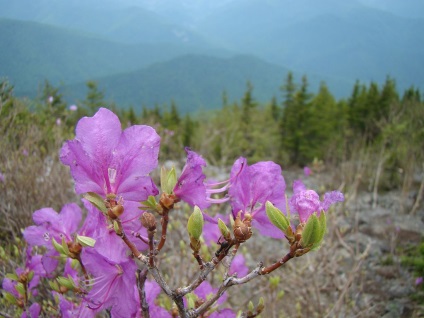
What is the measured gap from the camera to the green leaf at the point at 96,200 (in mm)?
754

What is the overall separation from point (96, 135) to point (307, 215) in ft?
1.66

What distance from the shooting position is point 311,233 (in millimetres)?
714

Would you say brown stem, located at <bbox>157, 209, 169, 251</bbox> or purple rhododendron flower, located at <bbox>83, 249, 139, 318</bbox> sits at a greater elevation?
brown stem, located at <bbox>157, 209, 169, 251</bbox>

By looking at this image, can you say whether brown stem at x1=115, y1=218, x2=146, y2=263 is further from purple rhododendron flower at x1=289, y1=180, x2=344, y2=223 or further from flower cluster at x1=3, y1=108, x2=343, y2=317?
purple rhododendron flower at x1=289, y1=180, x2=344, y2=223

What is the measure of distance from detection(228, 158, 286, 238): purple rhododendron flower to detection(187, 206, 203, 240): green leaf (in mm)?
165

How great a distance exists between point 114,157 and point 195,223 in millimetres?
242

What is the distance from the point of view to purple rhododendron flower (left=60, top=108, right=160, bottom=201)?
2.59 ft

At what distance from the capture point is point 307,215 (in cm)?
79

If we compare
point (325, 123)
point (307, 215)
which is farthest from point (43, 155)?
point (325, 123)

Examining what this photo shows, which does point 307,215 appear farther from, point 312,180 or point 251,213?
point 312,180

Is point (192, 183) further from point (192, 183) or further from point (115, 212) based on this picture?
point (115, 212)

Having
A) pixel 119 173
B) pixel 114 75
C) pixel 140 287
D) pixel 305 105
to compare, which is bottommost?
pixel 114 75

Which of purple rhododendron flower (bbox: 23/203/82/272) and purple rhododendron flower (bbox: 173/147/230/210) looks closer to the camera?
purple rhododendron flower (bbox: 173/147/230/210)

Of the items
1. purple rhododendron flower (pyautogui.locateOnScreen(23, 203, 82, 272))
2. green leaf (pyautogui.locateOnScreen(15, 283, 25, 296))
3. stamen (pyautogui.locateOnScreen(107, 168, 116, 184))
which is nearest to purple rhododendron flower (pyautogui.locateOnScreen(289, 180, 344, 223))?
stamen (pyautogui.locateOnScreen(107, 168, 116, 184))
